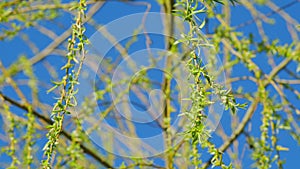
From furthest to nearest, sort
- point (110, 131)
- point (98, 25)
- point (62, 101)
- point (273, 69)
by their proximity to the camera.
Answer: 1. point (98, 25)
2. point (110, 131)
3. point (273, 69)
4. point (62, 101)

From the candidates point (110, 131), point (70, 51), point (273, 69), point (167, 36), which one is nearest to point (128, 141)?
point (110, 131)

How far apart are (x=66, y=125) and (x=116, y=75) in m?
0.36

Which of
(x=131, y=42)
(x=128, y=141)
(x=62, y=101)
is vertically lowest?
(x=62, y=101)

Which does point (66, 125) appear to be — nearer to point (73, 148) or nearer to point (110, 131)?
point (110, 131)

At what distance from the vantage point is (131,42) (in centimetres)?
268

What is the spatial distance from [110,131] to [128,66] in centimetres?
33

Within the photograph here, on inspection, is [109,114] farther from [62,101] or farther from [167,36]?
[62,101]

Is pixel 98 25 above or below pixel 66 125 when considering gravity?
above

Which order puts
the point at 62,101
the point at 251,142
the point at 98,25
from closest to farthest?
the point at 62,101 → the point at 251,142 → the point at 98,25

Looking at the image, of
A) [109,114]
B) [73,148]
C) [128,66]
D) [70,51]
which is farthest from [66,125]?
[70,51]

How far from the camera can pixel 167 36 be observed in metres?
2.49

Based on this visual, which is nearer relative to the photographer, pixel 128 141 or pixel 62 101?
pixel 62 101

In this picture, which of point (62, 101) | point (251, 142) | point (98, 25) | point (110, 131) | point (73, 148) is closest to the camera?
point (62, 101)

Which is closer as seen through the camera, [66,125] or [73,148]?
[73,148]
